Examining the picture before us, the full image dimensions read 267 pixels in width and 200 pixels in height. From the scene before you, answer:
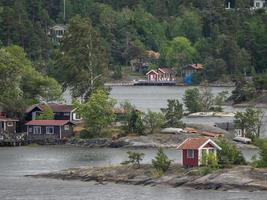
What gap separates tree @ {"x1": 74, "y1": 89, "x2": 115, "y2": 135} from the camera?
8594 centimetres

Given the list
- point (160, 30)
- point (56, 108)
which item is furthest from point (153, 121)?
point (160, 30)

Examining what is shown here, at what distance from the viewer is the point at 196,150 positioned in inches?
2598

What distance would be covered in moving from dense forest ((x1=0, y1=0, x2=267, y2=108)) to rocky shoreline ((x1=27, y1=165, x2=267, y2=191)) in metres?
67.4

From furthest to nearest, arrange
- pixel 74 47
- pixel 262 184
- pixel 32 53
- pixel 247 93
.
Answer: pixel 32 53 < pixel 247 93 < pixel 74 47 < pixel 262 184

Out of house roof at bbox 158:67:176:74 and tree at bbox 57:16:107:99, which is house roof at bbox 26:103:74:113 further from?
house roof at bbox 158:67:176:74

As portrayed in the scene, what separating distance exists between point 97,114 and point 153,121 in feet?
11.5

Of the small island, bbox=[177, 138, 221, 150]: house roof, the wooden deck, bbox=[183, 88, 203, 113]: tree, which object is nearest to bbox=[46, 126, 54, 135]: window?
the wooden deck

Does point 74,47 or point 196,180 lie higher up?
point 74,47

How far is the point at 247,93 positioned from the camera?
11569 cm

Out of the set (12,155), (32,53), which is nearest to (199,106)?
(12,155)

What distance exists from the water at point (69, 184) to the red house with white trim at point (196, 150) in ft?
10.4

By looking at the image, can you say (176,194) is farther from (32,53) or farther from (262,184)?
(32,53)

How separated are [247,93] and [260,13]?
53.3m

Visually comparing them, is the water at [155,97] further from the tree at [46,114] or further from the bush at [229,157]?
the bush at [229,157]
